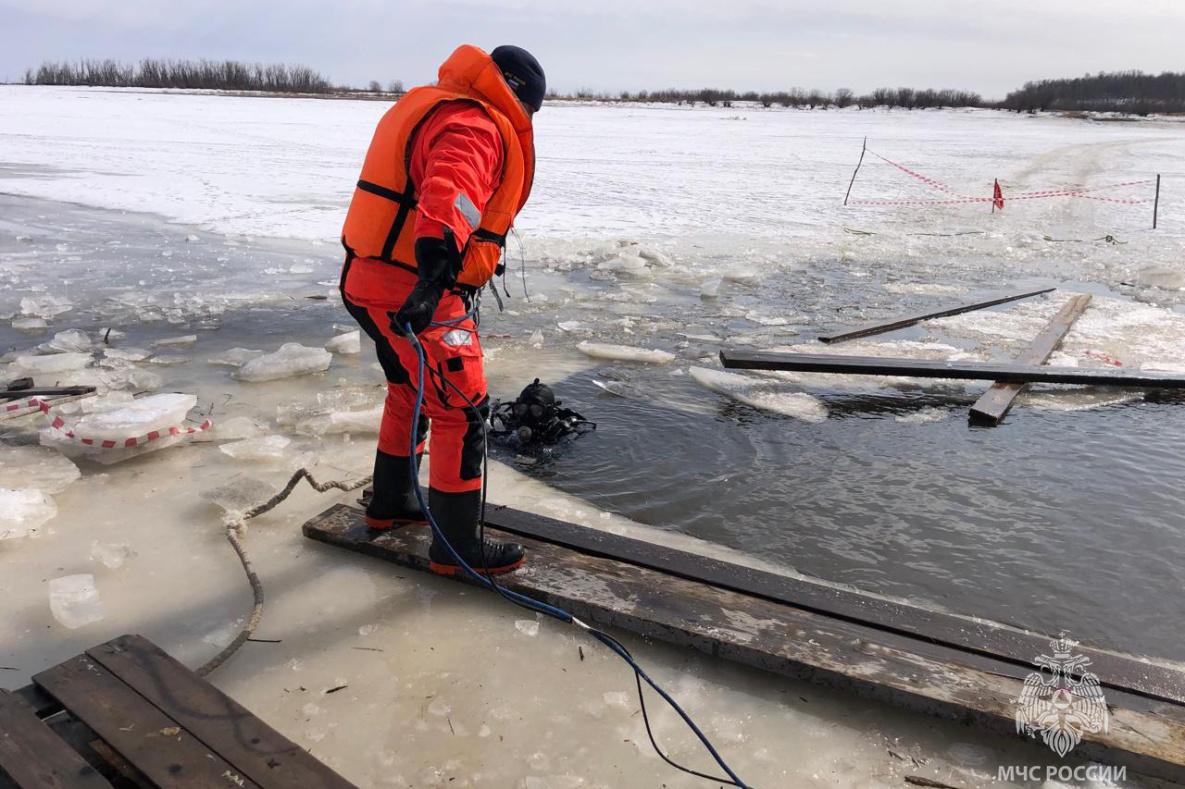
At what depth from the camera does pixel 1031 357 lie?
5.65m

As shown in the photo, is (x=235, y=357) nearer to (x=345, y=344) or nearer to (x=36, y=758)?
(x=345, y=344)

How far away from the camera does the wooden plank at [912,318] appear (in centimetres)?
605

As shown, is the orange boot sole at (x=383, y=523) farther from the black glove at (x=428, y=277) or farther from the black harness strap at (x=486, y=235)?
the black harness strap at (x=486, y=235)

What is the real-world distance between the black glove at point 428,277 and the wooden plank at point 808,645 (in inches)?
38.9

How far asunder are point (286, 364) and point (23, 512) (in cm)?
193

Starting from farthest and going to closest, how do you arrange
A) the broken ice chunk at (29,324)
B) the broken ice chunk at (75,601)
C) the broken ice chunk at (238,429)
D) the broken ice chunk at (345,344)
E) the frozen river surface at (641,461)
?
1. the broken ice chunk at (29,324)
2. the broken ice chunk at (345,344)
3. the broken ice chunk at (238,429)
4. the broken ice chunk at (75,601)
5. the frozen river surface at (641,461)

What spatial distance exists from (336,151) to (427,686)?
18893 mm

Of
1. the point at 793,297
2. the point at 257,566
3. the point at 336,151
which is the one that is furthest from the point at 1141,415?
the point at 336,151

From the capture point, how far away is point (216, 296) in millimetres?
6676

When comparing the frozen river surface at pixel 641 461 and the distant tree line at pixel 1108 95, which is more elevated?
the distant tree line at pixel 1108 95

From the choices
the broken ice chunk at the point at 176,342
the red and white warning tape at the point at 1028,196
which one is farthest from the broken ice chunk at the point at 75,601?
the red and white warning tape at the point at 1028,196

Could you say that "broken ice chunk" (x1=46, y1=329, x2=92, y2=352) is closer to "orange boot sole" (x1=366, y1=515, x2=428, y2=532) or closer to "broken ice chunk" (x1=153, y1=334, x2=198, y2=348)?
"broken ice chunk" (x1=153, y1=334, x2=198, y2=348)

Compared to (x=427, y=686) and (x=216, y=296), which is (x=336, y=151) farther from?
(x=427, y=686)

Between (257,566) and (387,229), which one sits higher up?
(387,229)
